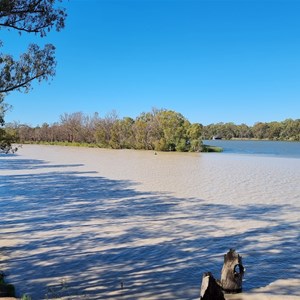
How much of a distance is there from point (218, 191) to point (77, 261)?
10.6 meters

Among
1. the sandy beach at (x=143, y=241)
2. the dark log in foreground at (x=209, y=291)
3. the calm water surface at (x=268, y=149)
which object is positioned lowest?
the sandy beach at (x=143, y=241)

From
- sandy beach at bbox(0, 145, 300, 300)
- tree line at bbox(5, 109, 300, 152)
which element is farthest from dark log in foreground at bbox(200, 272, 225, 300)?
tree line at bbox(5, 109, 300, 152)

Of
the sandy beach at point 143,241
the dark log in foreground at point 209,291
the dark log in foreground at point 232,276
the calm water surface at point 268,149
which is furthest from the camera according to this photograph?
the calm water surface at point 268,149

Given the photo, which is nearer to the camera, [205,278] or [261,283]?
[205,278]

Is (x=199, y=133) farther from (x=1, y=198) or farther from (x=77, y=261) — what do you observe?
(x=77, y=261)

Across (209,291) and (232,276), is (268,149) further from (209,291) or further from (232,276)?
(209,291)

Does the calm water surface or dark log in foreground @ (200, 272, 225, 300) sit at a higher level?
the calm water surface

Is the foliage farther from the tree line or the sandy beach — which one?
the sandy beach

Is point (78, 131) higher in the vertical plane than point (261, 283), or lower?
higher

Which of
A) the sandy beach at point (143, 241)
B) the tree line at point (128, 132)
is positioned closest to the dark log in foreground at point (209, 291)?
the sandy beach at point (143, 241)

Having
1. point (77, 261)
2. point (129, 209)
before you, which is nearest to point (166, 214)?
point (129, 209)

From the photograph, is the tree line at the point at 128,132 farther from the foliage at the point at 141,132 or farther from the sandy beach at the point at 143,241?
the sandy beach at the point at 143,241

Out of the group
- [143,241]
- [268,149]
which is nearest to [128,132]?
[268,149]

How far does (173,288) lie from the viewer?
18.5 feet
